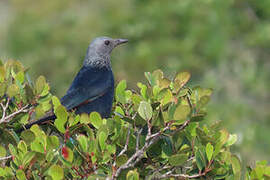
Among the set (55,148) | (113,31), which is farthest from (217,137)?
(113,31)

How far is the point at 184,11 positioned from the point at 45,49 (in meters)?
5.73

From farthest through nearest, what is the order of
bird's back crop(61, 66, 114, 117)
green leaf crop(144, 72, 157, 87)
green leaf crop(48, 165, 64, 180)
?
bird's back crop(61, 66, 114, 117) < green leaf crop(144, 72, 157, 87) < green leaf crop(48, 165, 64, 180)

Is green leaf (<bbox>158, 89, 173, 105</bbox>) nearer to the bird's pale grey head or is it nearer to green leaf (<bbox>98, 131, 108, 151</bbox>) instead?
green leaf (<bbox>98, 131, 108, 151</bbox>)

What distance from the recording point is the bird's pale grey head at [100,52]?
5.34 meters

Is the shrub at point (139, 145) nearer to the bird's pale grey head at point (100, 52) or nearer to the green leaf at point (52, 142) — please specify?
the green leaf at point (52, 142)

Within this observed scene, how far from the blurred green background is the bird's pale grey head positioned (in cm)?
659

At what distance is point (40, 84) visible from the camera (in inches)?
135

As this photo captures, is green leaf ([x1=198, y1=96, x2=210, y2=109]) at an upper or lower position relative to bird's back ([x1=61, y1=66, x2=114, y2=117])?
upper

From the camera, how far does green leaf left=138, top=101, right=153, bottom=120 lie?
284cm

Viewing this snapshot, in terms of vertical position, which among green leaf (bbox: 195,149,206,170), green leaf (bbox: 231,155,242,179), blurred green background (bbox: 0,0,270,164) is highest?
green leaf (bbox: 195,149,206,170)

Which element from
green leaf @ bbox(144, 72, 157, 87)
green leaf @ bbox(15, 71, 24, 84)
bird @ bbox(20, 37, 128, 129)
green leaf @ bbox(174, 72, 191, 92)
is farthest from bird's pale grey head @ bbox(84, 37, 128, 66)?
green leaf @ bbox(174, 72, 191, 92)

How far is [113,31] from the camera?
52.1ft

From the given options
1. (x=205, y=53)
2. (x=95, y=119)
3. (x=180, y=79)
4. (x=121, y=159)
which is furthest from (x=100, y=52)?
(x=205, y=53)

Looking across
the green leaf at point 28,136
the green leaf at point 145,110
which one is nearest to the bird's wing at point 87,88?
the green leaf at point 28,136
